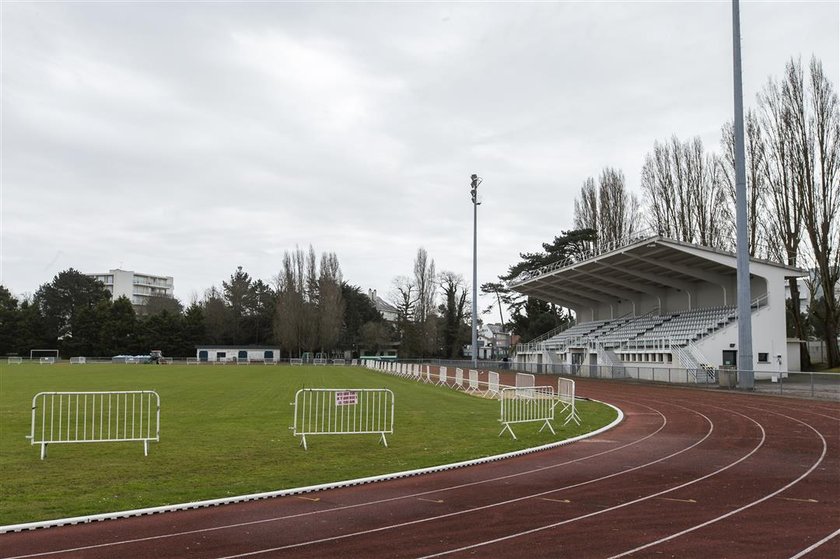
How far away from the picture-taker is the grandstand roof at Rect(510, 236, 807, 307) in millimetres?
39656

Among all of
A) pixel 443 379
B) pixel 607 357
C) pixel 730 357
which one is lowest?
pixel 443 379

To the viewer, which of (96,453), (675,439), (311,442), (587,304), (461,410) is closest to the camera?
(96,453)

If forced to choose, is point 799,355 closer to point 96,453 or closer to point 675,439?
point 675,439

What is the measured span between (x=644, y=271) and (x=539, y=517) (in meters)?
43.1

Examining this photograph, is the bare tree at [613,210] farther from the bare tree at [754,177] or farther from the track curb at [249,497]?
the track curb at [249,497]

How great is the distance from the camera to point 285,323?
3255 inches

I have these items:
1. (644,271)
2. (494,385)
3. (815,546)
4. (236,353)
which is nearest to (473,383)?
(494,385)

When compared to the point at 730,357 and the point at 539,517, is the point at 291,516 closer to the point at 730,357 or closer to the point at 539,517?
the point at 539,517

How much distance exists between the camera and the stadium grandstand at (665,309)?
3844cm

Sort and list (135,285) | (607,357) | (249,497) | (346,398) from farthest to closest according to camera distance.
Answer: (135,285) → (607,357) → (346,398) → (249,497)

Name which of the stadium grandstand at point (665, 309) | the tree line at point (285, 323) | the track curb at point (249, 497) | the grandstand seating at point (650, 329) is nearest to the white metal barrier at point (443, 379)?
the stadium grandstand at point (665, 309)

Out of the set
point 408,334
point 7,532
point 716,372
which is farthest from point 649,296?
point 7,532

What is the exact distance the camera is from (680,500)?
8523 mm

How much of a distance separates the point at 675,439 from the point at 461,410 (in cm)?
694
